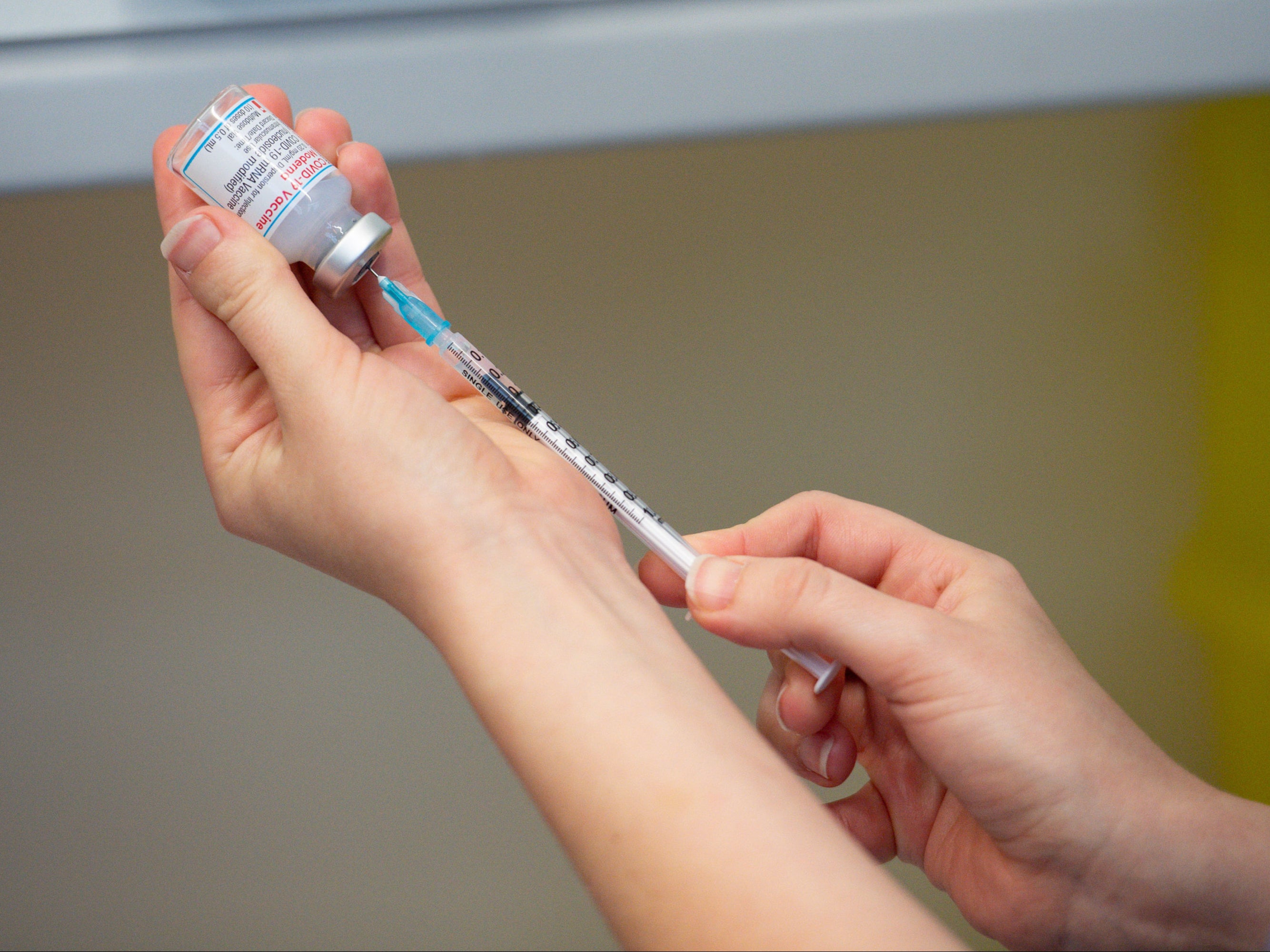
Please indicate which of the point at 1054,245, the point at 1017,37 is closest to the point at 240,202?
the point at 1017,37

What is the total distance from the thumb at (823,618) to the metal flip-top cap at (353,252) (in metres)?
0.26

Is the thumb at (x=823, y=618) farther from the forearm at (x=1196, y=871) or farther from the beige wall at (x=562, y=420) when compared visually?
the beige wall at (x=562, y=420)

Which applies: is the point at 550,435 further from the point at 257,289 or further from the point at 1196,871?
the point at 1196,871

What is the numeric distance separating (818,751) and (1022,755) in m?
0.14

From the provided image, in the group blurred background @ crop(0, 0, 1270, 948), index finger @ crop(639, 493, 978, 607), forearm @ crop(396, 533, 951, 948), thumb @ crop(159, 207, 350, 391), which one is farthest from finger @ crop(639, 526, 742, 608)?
blurred background @ crop(0, 0, 1270, 948)

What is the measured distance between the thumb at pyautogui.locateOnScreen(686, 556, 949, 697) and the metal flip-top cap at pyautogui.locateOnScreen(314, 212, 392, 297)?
0.86ft

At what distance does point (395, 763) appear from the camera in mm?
1047

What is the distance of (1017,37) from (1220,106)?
0.48 metres

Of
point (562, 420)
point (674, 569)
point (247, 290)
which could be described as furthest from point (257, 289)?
point (562, 420)

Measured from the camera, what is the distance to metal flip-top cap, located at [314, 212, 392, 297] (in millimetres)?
565

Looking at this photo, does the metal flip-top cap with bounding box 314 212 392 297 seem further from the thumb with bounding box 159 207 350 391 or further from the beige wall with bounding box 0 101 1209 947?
the beige wall with bounding box 0 101 1209 947

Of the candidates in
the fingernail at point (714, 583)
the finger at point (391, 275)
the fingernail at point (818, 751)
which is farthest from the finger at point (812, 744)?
the finger at point (391, 275)

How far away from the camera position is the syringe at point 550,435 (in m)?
→ 0.59

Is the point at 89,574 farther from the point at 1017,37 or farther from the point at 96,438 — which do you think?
the point at 1017,37
